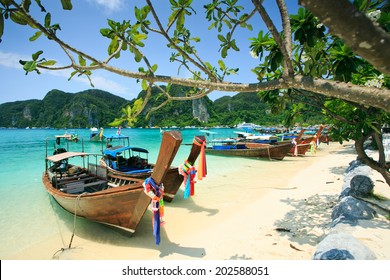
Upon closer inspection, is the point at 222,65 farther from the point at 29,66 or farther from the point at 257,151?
the point at 257,151

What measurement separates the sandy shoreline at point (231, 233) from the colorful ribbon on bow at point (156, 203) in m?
0.78

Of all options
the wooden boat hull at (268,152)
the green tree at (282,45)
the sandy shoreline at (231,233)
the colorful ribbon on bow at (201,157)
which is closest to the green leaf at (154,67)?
the green tree at (282,45)

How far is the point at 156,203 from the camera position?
15.1 ft

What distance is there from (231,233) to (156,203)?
2.34 m

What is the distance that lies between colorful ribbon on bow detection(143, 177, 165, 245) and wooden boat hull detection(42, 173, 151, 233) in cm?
44

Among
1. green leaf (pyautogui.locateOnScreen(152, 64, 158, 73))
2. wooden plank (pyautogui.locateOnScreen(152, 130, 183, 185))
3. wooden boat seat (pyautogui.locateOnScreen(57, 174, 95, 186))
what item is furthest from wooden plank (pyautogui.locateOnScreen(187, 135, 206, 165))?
green leaf (pyautogui.locateOnScreen(152, 64, 158, 73))

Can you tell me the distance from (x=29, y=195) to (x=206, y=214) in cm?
921

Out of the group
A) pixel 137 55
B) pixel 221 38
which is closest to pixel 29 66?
pixel 137 55

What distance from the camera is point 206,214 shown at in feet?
24.4

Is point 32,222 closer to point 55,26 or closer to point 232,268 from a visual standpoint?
point 232,268

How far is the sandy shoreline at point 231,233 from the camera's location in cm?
464

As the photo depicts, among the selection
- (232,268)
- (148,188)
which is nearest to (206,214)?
(148,188)

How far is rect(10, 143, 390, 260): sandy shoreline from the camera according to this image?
15.2 feet

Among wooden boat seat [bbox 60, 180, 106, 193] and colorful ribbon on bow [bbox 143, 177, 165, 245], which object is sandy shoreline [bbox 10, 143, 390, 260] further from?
wooden boat seat [bbox 60, 180, 106, 193]
